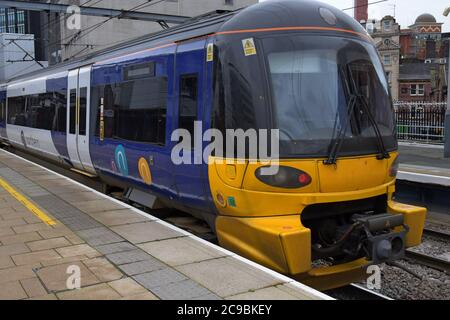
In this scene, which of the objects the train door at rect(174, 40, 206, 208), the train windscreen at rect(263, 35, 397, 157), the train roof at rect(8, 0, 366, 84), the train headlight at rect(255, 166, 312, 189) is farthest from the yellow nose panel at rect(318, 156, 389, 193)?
the train roof at rect(8, 0, 366, 84)

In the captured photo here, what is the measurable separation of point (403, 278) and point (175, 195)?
121 inches

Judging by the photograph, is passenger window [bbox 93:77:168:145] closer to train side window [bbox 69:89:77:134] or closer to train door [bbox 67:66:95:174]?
train door [bbox 67:66:95:174]

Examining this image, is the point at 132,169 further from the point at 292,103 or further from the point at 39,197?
the point at 292,103

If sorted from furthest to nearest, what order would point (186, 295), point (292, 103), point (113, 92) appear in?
point (113, 92), point (292, 103), point (186, 295)

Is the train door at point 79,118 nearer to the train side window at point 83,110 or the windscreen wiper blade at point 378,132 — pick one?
the train side window at point 83,110

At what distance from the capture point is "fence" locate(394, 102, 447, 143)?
2094 centimetres

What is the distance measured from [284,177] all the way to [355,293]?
5.74 ft

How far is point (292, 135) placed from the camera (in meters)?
5.07

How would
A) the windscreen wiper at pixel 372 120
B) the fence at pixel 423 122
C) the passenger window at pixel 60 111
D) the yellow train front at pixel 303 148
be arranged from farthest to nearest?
the fence at pixel 423 122 → the passenger window at pixel 60 111 → the windscreen wiper at pixel 372 120 → the yellow train front at pixel 303 148

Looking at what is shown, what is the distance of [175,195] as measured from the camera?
6.21 m

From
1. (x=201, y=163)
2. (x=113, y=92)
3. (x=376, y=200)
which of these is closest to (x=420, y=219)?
(x=376, y=200)

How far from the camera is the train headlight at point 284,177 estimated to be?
498cm

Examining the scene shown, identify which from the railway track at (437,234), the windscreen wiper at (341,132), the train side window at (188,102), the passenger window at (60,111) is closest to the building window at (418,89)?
the passenger window at (60,111)

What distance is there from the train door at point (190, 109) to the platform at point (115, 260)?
524 mm
